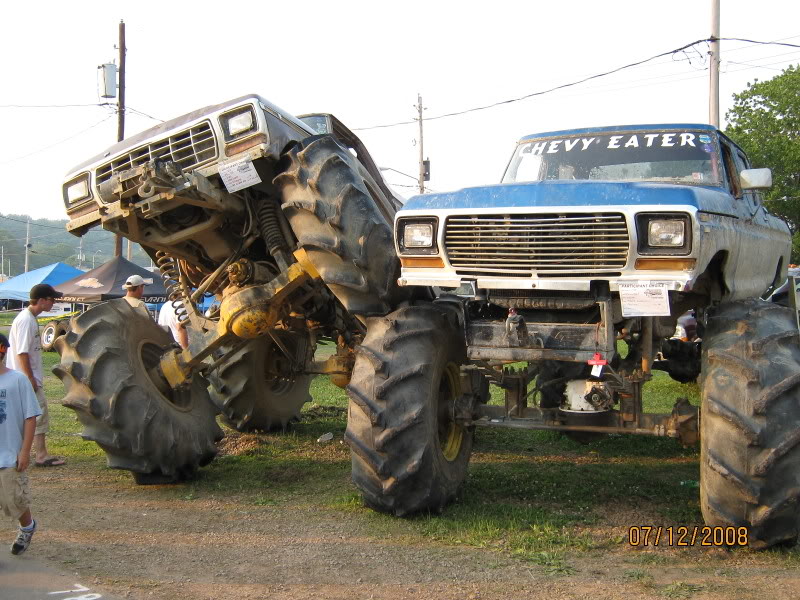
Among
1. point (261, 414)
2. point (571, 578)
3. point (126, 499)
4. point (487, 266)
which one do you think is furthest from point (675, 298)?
point (261, 414)

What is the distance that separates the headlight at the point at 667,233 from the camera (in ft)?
16.1

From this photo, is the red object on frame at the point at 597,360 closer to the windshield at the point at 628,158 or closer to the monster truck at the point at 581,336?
the monster truck at the point at 581,336

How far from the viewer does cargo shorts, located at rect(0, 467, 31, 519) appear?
4848 millimetres

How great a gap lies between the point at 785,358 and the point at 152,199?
4.36 meters

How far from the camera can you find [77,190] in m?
6.75

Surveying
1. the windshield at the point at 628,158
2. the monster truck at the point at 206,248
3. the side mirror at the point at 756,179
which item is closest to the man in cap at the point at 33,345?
the monster truck at the point at 206,248

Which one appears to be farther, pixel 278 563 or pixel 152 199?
pixel 152 199

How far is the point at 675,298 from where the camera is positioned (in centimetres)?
557

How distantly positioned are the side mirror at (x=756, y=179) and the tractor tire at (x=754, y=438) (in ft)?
5.88

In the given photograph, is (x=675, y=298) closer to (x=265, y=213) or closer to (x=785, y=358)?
(x=785, y=358)

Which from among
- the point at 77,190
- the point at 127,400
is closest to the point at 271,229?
the point at 77,190

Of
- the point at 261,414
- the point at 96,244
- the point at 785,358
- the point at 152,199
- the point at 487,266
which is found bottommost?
the point at 96,244

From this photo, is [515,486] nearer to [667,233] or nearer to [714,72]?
[667,233]
